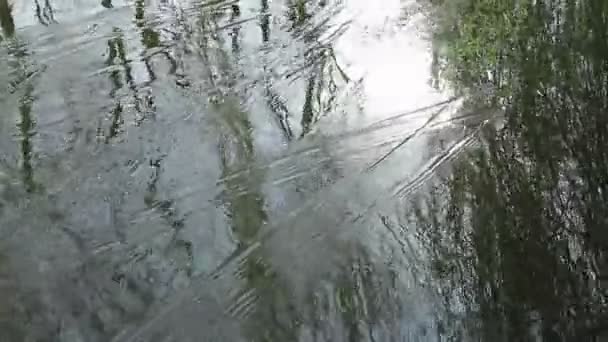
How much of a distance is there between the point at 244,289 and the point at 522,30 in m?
1.50

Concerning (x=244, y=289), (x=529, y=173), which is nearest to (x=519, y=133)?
(x=529, y=173)

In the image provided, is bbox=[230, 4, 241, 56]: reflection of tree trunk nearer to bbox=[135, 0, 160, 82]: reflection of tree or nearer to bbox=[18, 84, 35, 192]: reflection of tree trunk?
bbox=[135, 0, 160, 82]: reflection of tree

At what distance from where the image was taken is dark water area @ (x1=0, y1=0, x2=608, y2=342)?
6.30 feet

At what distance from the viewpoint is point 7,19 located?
9.65 ft

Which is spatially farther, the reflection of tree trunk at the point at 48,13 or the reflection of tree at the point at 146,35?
the reflection of tree trunk at the point at 48,13

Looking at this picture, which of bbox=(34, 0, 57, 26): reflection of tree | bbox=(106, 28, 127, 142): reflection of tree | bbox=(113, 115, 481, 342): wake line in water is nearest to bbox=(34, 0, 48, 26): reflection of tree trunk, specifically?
bbox=(34, 0, 57, 26): reflection of tree

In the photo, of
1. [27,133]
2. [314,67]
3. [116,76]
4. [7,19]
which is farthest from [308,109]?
[7,19]

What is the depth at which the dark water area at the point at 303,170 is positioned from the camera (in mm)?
1919

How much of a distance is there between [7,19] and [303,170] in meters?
1.44

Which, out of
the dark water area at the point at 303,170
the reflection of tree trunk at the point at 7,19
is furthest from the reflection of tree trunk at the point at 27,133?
the reflection of tree trunk at the point at 7,19

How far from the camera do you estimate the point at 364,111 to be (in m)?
2.52

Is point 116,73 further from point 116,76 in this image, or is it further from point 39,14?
point 39,14

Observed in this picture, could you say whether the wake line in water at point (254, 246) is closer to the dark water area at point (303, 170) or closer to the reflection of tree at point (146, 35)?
the dark water area at point (303, 170)

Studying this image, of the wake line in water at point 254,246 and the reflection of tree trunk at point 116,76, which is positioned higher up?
the reflection of tree trunk at point 116,76
